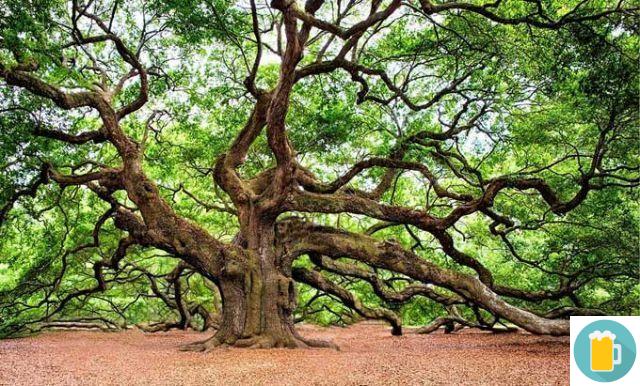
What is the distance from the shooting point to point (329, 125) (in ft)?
32.5

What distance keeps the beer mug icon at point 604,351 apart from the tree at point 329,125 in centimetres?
379

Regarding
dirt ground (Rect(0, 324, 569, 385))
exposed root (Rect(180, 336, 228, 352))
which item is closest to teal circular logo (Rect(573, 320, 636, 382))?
dirt ground (Rect(0, 324, 569, 385))

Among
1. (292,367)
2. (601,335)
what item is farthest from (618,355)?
(292,367)

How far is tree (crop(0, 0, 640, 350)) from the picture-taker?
7.05 metres

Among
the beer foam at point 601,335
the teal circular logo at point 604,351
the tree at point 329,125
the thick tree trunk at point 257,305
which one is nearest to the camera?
the teal circular logo at point 604,351

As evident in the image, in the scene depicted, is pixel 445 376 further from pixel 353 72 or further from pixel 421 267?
pixel 353 72

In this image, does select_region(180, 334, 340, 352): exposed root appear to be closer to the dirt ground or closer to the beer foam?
the dirt ground

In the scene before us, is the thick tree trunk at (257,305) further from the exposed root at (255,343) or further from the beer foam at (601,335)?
the beer foam at (601,335)

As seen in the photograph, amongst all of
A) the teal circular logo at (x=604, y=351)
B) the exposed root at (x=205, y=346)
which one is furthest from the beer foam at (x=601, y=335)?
the exposed root at (x=205, y=346)

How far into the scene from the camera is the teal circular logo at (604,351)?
12.7ft

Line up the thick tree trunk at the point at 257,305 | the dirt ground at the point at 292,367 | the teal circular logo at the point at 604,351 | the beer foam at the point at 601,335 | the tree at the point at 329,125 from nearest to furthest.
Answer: the teal circular logo at the point at 604,351 → the beer foam at the point at 601,335 → the dirt ground at the point at 292,367 → the tree at the point at 329,125 → the thick tree trunk at the point at 257,305

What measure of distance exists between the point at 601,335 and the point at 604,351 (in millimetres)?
198

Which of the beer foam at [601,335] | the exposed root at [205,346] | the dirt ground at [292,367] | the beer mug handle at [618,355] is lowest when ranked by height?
the exposed root at [205,346]

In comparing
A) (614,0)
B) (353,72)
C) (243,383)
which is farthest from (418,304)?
(243,383)
